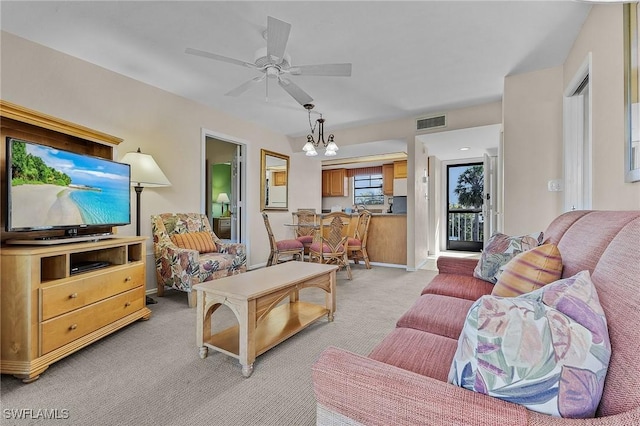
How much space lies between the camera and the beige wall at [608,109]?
1648mm

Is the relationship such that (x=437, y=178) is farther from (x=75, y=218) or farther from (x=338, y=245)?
(x=75, y=218)

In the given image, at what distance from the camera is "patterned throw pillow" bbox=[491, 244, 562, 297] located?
4.06ft

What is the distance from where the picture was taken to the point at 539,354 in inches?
24.5

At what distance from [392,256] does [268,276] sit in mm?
3421

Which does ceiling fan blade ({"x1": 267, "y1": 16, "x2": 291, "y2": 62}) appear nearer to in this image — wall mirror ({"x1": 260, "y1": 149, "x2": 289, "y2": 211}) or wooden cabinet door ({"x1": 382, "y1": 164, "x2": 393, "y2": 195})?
wall mirror ({"x1": 260, "y1": 149, "x2": 289, "y2": 211})

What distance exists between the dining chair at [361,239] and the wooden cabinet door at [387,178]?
2.03m

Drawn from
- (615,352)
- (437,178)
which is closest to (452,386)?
(615,352)

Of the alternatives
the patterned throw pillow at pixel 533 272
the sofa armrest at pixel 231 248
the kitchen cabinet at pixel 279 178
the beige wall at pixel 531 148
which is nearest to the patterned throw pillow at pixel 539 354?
the patterned throw pillow at pixel 533 272

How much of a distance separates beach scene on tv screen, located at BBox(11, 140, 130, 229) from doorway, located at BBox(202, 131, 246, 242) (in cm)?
199

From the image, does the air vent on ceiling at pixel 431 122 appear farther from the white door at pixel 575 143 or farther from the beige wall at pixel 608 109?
the beige wall at pixel 608 109

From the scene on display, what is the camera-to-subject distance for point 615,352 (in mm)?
641

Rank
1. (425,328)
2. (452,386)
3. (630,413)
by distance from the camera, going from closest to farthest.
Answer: (630,413) → (452,386) → (425,328)

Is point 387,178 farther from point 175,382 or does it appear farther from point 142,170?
point 175,382

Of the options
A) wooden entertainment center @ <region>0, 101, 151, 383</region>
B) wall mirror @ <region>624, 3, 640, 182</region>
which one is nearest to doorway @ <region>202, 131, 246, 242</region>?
wooden entertainment center @ <region>0, 101, 151, 383</region>
